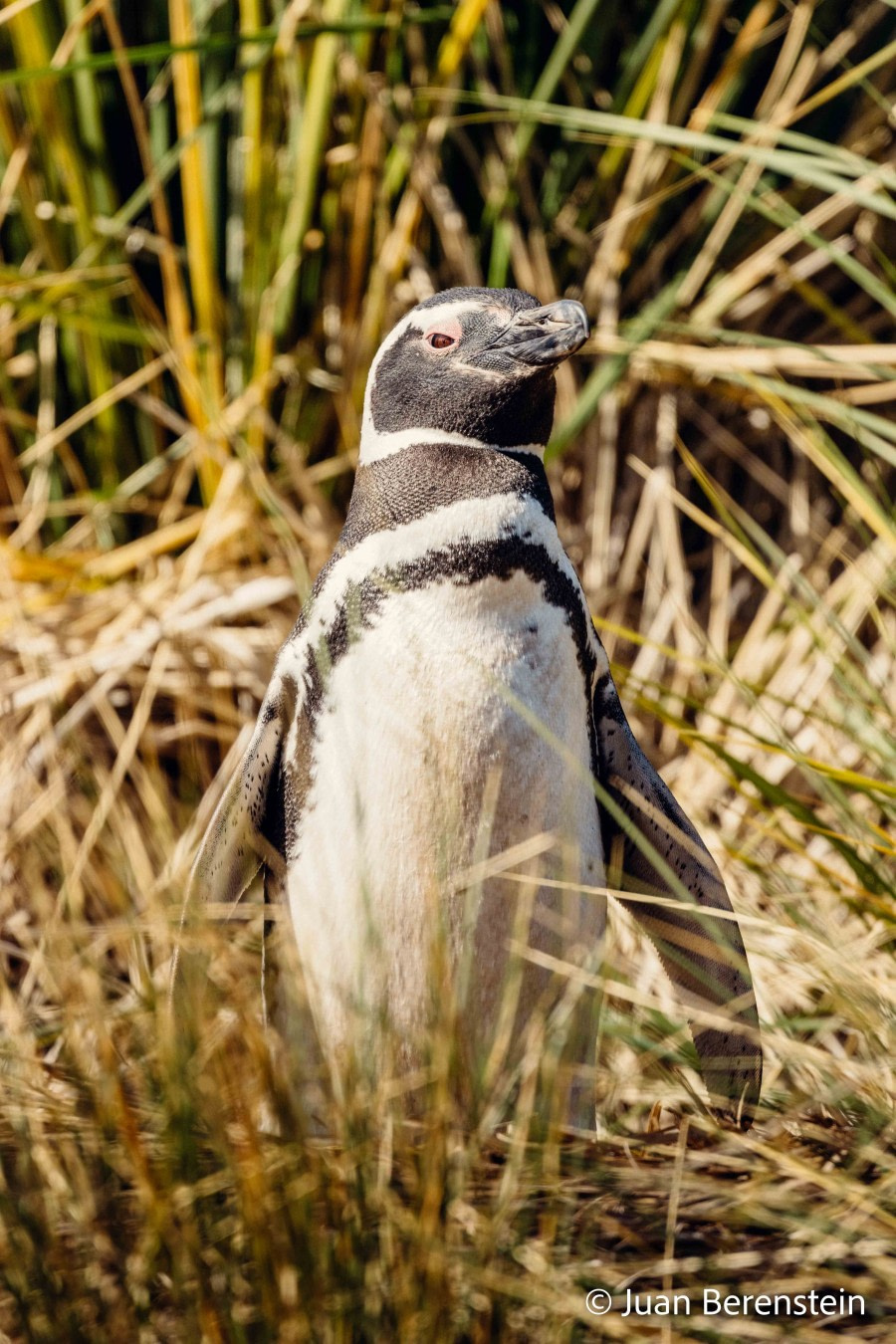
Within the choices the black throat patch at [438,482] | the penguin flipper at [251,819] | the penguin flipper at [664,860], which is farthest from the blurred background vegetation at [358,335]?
the black throat patch at [438,482]

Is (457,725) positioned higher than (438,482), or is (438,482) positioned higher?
(438,482)

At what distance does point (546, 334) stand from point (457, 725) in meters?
0.46

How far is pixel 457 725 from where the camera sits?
65.1 inches

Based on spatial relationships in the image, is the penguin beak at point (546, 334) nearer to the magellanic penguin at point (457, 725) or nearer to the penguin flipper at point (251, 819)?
the magellanic penguin at point (457, 725)

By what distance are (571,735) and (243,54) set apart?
1663 millimetres

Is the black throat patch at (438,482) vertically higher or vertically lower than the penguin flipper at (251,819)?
higher

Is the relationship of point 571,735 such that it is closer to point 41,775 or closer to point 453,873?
point 453,873

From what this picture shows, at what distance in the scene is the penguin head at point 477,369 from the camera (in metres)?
1.71

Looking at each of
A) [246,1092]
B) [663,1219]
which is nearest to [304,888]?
[246,1092]

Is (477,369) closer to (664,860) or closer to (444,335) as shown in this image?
(444,335)

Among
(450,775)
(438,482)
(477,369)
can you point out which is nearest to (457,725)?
(450,775)

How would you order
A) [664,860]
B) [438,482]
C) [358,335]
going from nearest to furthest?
[438,482] < [664,860] < [358,335]

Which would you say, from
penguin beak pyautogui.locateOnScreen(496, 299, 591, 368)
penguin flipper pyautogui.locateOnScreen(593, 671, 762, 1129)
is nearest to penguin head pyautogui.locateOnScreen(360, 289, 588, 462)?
penguin beak pyautogui.locateOnScreen(496, 299, 591, 368)

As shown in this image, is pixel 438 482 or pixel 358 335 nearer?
pixel 438 482
